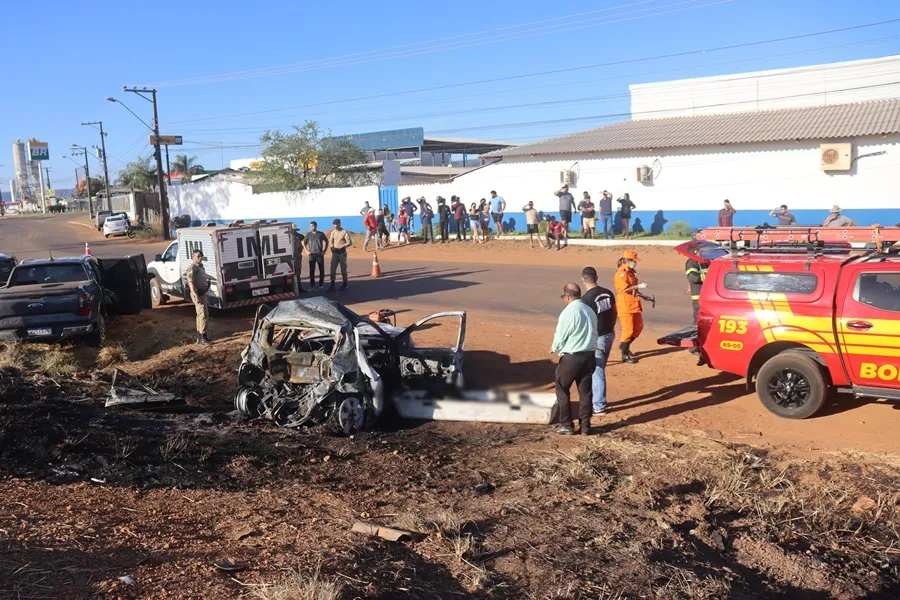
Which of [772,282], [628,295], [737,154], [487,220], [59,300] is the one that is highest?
[737,154]

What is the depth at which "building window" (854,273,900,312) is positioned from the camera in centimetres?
786

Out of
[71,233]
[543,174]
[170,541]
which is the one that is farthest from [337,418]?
[71,233]

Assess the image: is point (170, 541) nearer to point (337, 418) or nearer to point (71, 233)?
point (337, 418)

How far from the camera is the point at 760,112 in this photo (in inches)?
1305

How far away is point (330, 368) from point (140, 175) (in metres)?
71.1

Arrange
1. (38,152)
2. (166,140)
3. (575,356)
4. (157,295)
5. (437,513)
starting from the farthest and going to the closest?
1. (38,152)
2. (166,140)
3. (157,295)
4. (575,356)
5. (437,513)

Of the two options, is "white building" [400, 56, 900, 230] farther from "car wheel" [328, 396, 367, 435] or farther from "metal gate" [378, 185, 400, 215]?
"car wheel" [328, 396, 367, 435]

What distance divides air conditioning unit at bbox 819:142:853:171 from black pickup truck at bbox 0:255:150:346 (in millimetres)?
22989

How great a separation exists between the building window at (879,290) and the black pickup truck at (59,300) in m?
11.7

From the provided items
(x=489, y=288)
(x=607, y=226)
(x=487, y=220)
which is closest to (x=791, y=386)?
(x=489, y=288)

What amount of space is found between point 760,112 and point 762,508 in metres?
30.6

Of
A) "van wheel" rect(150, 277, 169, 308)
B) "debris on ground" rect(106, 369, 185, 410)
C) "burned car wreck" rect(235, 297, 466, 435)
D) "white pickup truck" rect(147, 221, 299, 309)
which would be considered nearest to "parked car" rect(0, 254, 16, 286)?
"van wheel" rect(150, 277, 169, 308)

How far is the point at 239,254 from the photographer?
1614 cm

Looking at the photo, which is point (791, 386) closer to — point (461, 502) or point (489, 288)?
point (461, 502)
